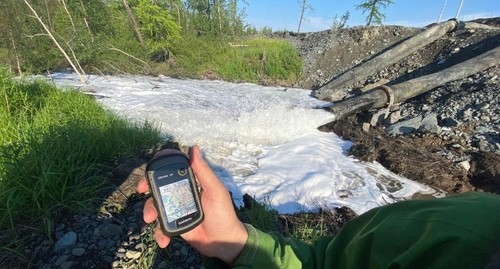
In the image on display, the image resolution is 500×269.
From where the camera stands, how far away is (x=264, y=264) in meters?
1.10

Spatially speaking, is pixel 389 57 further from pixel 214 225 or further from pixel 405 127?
pixel 214 225

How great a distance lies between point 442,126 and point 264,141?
3.43 meters

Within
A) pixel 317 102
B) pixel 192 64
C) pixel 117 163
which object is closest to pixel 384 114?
pixel 317 102

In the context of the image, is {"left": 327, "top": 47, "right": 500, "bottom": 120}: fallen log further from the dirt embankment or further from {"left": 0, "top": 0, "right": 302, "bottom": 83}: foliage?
{"left": 0, "top": 0, "right": 302, "bottom": 83}: foliage

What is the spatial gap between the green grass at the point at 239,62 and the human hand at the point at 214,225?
397 inches

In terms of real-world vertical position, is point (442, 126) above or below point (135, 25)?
below

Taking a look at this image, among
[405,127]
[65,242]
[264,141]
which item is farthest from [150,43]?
[65,242]

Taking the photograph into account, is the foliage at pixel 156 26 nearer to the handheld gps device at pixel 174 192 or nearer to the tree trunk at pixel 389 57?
the tree trunk at pixel 389 57

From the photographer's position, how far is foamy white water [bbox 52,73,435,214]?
390cm

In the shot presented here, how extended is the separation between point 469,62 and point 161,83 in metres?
8.09

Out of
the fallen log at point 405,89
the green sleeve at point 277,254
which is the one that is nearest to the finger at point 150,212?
the green sleeve at point 277,254

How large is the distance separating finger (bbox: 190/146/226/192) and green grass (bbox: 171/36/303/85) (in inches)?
397

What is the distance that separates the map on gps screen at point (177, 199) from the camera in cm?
113

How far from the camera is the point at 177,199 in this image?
1.15 metres
